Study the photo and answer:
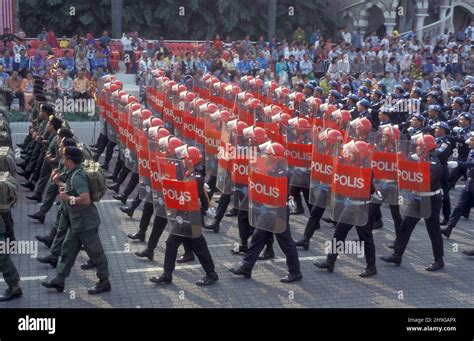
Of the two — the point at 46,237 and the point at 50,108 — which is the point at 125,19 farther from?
the point at 46,237

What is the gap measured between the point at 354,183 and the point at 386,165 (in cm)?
123

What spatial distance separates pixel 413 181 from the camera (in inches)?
414

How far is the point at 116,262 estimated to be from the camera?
34.9ft

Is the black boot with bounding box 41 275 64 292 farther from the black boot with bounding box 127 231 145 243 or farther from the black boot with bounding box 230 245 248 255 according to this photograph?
the black boot with bounding box 230 245 248 255

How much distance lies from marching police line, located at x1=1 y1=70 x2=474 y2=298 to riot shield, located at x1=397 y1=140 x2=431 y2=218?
14 mm

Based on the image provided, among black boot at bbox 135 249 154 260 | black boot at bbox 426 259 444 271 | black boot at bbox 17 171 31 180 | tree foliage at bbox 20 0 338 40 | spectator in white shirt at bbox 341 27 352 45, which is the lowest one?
black boot at bbox 426 259 444 271

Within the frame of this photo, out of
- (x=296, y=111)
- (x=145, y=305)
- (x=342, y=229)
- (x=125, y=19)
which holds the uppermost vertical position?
(x=125, y=19)

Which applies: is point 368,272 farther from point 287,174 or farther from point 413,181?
point 287,174

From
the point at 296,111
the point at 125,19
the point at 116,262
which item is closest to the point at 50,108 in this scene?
the point at 116,262

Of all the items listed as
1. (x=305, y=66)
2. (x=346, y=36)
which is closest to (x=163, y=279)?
(x=305, y=66)

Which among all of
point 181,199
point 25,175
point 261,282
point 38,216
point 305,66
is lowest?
point 261,282

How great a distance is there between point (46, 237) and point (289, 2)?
2446cm

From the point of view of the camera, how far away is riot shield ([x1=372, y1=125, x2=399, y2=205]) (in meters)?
11.1

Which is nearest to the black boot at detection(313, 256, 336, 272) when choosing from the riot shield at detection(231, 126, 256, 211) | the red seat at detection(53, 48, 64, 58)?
the riot shield at detection(231, 126, 256, 211)
